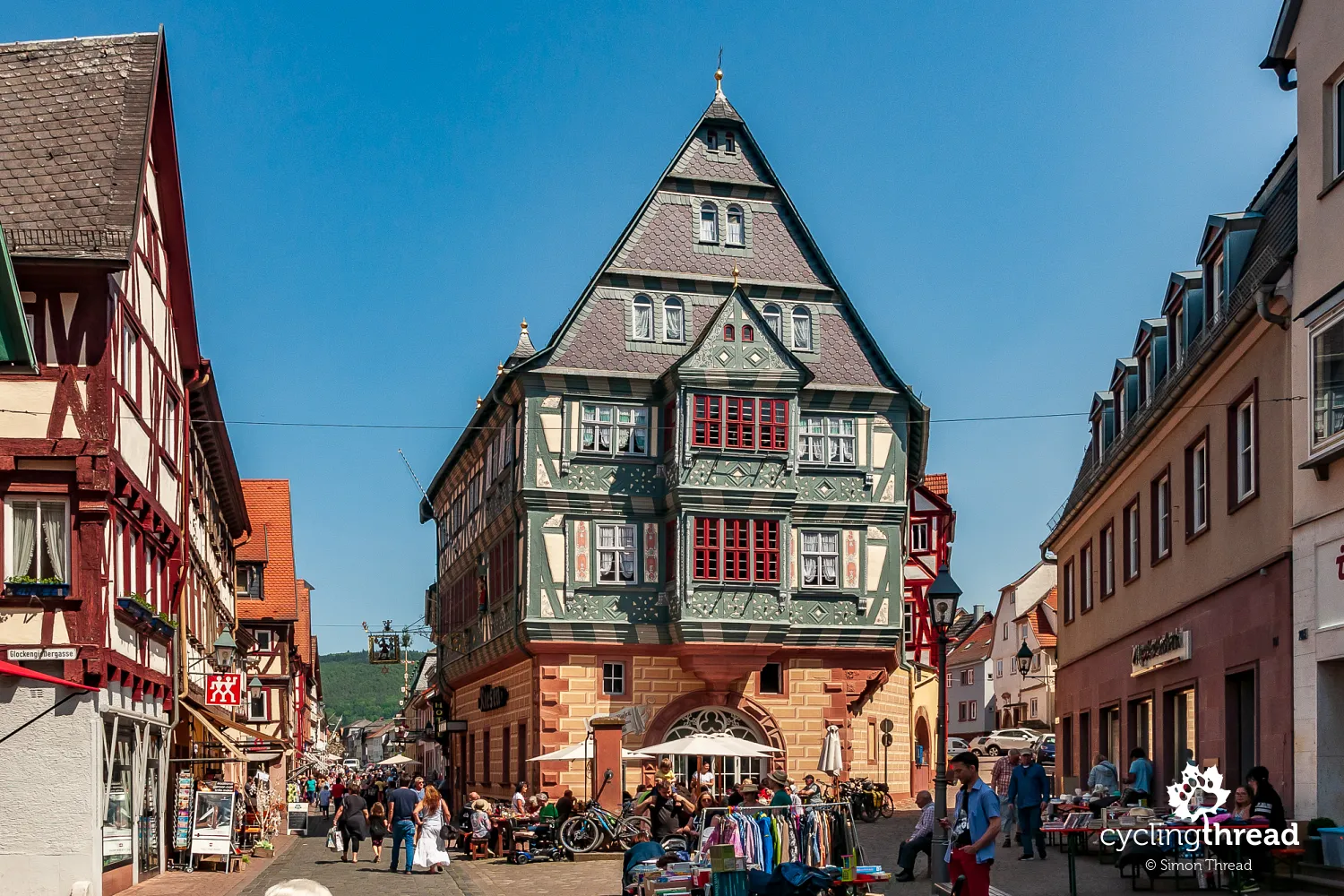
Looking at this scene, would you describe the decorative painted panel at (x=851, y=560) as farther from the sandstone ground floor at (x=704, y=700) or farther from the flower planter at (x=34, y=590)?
the flower planter at (x=34, y=590)

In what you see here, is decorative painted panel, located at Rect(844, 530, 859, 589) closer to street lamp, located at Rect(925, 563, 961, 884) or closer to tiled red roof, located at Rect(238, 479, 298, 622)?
street lamp, located at Rect(925, 563, 961, 884)

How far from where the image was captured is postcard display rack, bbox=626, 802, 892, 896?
1641cm

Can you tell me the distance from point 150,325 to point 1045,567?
71.0 metres

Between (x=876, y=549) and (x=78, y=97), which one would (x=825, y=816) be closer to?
(x=78, y=97)

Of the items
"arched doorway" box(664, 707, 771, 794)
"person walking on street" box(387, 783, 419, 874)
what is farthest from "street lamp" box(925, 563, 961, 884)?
"arched doorway" box(664, 707, 771, 794)

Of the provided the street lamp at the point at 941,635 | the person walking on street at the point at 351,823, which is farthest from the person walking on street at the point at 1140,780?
the person walking on street at the point at 351,823

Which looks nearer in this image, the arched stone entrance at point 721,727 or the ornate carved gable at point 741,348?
the ornate carved gable at point 741,348

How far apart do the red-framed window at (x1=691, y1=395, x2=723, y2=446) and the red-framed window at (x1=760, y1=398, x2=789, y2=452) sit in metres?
1.12

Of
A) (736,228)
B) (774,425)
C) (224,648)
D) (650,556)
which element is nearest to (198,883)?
(224,648)

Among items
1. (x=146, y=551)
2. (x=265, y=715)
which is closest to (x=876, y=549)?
(x=146, y=551)

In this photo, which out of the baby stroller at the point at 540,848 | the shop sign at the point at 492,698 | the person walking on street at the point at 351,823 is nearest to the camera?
the baby stroller at the point at 540,848

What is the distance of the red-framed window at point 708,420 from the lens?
135 ft

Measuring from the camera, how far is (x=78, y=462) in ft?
73.2

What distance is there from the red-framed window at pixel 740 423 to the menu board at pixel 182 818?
51.2 feet
